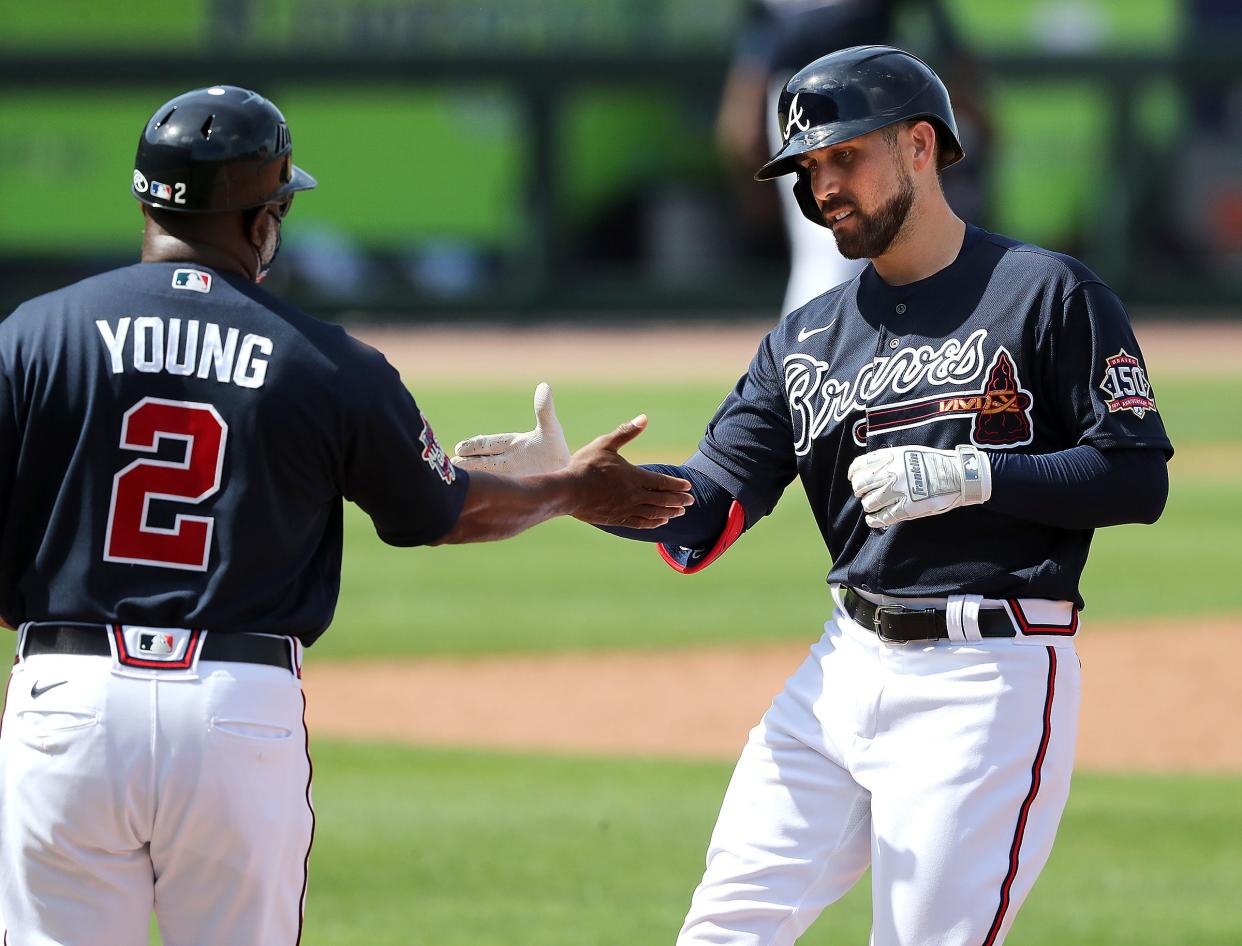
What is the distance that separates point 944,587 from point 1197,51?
78.1 ft

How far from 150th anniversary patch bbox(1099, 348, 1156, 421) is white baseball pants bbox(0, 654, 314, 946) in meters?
1.60

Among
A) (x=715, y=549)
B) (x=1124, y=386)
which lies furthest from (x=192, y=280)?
(x=1124, y=386)

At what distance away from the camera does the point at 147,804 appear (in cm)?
307

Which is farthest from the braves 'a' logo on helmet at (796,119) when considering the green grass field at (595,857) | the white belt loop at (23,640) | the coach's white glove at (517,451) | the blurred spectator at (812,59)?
the blurred spectator at (812,59)

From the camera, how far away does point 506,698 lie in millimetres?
8781

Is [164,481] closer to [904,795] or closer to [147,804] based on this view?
[147,804]

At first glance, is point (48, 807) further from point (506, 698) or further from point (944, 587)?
point (506, 698)

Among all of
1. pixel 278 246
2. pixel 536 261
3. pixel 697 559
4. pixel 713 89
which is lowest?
pixel 536 261

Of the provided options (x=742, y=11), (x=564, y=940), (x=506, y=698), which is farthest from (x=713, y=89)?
(x=564, y=940)

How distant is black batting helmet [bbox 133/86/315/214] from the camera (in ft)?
10.7

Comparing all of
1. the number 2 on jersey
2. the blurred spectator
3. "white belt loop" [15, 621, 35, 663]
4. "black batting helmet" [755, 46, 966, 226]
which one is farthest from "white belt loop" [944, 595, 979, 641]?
the blurred spectator

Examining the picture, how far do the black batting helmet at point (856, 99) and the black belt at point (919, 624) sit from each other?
36.6 inches

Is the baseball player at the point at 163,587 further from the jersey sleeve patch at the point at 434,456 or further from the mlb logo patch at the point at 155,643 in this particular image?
the jersey sleeve patch at the point at 434,456

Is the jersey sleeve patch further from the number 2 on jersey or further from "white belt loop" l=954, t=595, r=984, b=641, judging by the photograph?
"white belt loop" l=954, t=595, r=984, b=641
